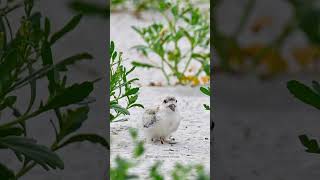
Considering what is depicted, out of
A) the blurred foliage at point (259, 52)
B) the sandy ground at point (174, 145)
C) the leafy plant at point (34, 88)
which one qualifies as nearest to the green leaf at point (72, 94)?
the leafy plant at point (34, 88)

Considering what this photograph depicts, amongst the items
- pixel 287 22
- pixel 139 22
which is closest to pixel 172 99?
pixel 287 22

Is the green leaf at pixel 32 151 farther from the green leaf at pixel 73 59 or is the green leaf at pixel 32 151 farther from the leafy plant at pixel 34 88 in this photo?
the green leaf at pixel 73 59

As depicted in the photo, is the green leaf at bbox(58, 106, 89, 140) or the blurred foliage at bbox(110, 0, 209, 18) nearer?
the green leaf at bbox(58, 106, 89, 140)

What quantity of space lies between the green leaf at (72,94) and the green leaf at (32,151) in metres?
0.07

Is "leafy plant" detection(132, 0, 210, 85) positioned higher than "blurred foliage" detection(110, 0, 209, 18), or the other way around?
"blurred foliage" detection(110, 0, 209, 18)

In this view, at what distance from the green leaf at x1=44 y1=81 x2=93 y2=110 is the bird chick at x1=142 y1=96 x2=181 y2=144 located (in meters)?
0.54

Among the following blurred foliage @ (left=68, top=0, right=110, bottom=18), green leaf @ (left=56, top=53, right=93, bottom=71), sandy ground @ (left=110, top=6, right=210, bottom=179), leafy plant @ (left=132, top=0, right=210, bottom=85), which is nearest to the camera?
green leaf @ (left=56, top=53, right=93, bottom=71)

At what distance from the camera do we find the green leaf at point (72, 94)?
59.8 inches

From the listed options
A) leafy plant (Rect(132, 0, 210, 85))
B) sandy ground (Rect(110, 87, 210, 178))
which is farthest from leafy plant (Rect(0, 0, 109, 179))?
leafy plant (Rect(132, 0, 210, 85))

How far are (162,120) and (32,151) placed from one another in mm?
597

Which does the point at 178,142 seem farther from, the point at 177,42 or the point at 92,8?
the point at 177,42

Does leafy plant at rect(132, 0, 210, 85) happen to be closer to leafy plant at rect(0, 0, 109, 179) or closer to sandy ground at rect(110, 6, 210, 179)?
sandy ground at rect(110, 6, 210, 179)

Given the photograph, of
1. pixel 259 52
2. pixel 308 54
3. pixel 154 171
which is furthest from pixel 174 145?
A: pixel 308 54

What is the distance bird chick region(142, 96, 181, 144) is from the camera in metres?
2.06
